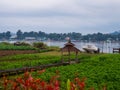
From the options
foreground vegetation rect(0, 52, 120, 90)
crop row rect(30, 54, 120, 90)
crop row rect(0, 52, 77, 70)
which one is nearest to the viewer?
foreground vegetation rect(0, 52, 120, 90)

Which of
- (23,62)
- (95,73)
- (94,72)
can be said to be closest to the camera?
(95,73)

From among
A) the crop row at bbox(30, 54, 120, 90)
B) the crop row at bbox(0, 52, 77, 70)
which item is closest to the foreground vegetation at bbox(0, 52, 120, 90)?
the crop row at bbox(30, 54, 120, 90)

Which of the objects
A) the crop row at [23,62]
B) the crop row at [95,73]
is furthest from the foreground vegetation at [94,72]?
the crop row at [23,62]

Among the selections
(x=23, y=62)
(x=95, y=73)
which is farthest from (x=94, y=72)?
(x=23, y=62)

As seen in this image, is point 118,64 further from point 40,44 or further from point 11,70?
point 40,44

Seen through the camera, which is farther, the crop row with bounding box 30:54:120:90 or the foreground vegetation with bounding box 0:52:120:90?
the crop row with bounding box 30:54:120:90

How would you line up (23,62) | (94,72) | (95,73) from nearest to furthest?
(95,73) → (94,72) → (23,62)

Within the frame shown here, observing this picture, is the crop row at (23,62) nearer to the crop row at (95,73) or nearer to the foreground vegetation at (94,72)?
Result: the foreground vegetation at (94,72)

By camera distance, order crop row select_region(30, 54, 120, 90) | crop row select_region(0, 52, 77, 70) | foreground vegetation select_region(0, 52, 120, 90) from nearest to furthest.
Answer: foreground vegetation select_region(0, 52, 120, 90), crop row select_region(30, 54, 120, 90), crop row select_region(0, 52, 77, 70)

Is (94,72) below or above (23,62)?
below

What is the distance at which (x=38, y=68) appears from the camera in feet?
110

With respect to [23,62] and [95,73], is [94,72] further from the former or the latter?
[23,62]

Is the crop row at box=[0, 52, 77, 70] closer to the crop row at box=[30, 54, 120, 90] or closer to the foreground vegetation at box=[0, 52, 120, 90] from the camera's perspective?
the foreground vegetation at box=[0, 52, 120, 90]

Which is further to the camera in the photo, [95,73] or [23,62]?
[23,62]
